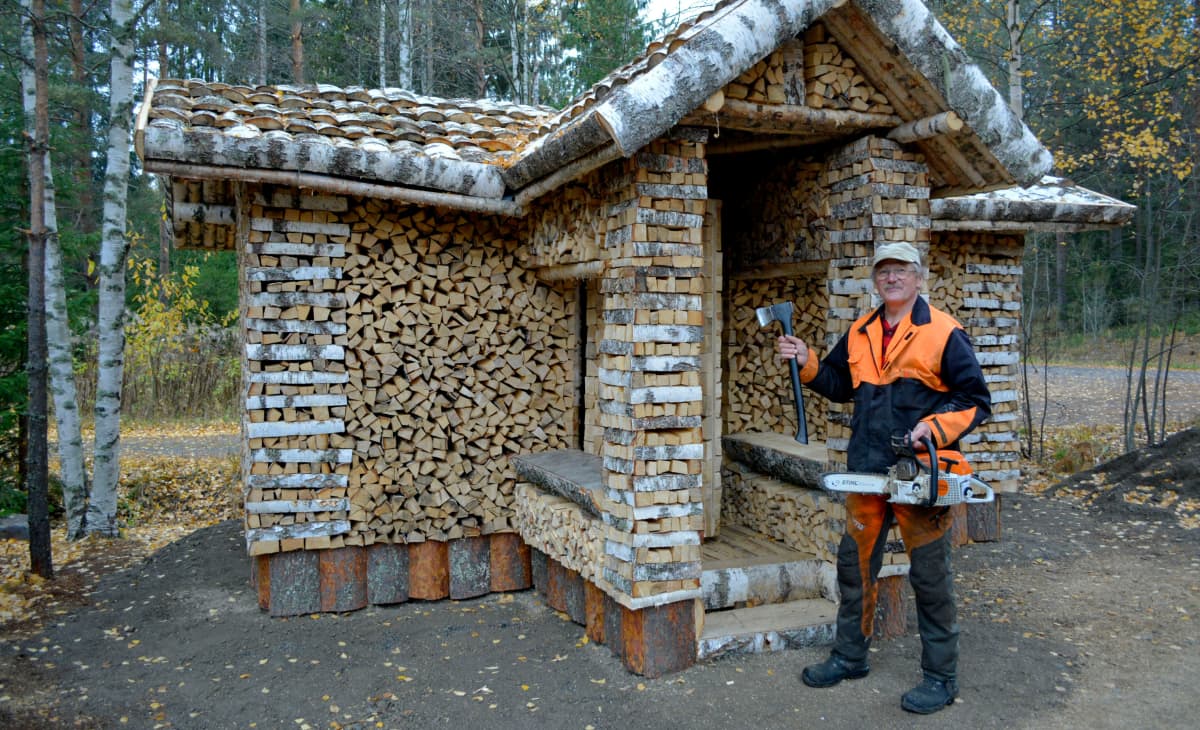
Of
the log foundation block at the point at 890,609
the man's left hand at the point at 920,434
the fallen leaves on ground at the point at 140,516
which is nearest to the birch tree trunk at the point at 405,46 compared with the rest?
the fallen leaves on ground at the point at 140,516

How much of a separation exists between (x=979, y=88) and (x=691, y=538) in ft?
9.37

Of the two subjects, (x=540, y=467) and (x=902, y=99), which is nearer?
(x=902, y=99)

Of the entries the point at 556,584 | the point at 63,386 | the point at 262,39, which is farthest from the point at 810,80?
the point at 262,39

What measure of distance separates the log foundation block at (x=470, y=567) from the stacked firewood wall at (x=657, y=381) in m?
1.70

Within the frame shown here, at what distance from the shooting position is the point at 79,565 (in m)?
7.06

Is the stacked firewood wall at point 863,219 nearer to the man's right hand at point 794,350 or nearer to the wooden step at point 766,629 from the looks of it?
the man's right hand at point 794,350

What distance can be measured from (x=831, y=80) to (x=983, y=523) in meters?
4.52

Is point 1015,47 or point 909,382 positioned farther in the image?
point 1015,47

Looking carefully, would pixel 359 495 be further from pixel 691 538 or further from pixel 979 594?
pixel 979 594

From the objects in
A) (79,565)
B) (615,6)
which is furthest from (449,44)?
(79,565)

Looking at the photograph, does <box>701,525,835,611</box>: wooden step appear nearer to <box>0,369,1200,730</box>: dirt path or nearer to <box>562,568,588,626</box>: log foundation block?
<box>0,369,1200,730</box>: dirt path

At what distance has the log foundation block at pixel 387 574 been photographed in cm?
575

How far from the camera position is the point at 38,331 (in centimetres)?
600

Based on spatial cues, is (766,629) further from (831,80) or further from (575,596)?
(831,80)
